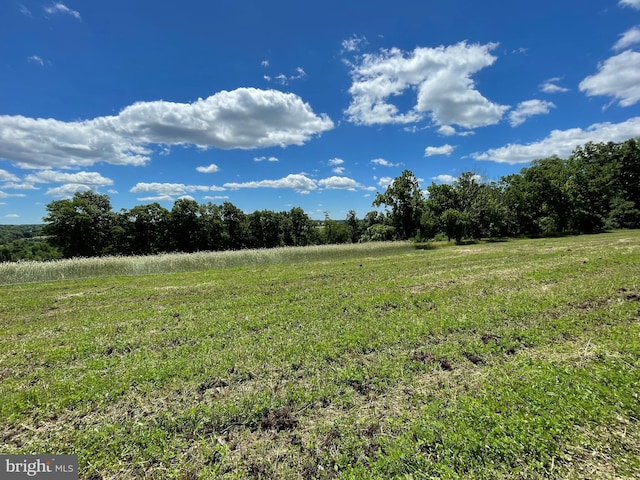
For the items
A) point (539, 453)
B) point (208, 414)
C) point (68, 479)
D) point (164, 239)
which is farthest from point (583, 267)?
point (164, 239)

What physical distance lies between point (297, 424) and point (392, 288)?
5.98 m

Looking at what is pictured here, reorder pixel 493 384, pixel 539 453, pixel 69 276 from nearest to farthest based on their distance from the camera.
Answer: pixel 539 453, pixel 493 384, pixel 69 276

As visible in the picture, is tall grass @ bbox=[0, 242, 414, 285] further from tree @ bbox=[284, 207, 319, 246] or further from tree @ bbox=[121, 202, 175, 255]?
tree @ bbox=[284, 207, 319, 246]

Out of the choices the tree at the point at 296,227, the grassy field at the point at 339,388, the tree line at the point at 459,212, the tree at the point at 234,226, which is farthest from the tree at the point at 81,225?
the grassy field at the point at 339,388

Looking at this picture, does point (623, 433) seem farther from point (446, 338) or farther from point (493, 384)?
point (446, 338)

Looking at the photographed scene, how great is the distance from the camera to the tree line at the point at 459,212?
108 ft

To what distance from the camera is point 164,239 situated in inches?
1861

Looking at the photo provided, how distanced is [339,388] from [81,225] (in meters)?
46.0

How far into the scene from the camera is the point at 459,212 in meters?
30.2

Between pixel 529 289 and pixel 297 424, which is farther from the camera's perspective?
pixel 529 289

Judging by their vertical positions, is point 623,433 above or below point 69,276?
below

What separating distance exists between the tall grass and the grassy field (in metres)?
8.02

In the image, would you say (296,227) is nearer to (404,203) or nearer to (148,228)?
(148,228)

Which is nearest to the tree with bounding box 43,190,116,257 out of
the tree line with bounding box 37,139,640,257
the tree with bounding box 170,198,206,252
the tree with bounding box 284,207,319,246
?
the tree line with bounding box 37,139,640,257
